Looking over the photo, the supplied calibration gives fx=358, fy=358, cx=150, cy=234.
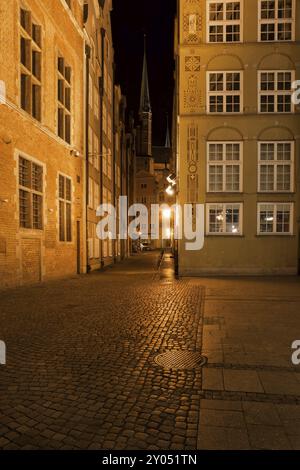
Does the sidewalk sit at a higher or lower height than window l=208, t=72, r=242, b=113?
lower

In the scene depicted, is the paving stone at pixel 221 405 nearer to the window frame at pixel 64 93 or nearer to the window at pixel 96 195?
the window frame at pixel 64 93

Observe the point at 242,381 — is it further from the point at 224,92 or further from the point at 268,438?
the point at 224,92

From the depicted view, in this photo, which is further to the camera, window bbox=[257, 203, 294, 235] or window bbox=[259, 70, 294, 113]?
window bbox=[257, 203, 294, 235]

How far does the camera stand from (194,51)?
19.6m

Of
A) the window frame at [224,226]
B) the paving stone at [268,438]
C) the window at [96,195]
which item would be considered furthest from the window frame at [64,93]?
the paving stone at [268,438]

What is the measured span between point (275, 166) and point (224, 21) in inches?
330

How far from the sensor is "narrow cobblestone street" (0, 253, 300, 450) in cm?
345

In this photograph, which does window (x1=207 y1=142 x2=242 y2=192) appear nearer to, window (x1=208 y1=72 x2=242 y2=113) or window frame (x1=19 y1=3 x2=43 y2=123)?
window (x1=208 y1=72 x2=242 y2=113)

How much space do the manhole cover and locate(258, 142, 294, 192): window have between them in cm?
1542

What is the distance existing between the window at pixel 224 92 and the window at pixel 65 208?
885cm

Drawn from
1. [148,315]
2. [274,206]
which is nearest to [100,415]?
[148,315]

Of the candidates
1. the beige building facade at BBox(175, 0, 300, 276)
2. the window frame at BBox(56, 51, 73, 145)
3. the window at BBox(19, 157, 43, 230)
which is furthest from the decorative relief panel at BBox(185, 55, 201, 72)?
the window at BBox(19, 157, 43, 230)
